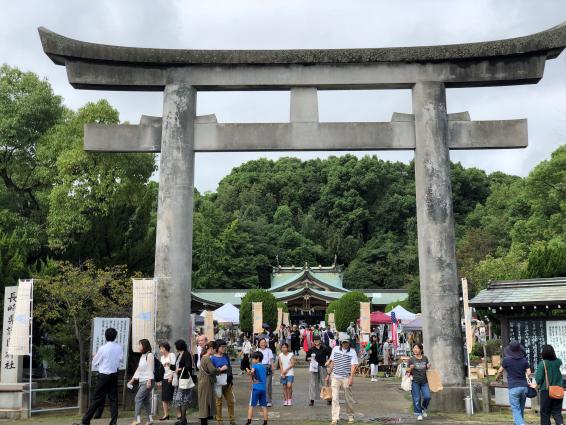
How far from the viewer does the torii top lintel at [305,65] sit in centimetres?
1350

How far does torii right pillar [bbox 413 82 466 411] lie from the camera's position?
1288cm

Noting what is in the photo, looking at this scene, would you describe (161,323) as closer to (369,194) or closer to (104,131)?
(104,131)

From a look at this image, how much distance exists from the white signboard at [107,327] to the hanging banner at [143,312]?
0.65 meters

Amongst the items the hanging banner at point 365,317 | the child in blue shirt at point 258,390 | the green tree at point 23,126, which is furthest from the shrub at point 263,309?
the child in blue shirt at point 258,390

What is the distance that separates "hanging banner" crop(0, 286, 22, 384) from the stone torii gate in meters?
3.35

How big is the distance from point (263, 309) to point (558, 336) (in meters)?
24.6

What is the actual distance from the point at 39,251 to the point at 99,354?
14.1 m

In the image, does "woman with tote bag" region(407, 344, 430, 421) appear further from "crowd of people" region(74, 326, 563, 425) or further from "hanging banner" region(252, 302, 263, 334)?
"hanging banner" region(252, 302, 263, 334)

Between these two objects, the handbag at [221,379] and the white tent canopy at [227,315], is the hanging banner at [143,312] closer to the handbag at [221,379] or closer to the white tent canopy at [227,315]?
the handbag at [221,379]

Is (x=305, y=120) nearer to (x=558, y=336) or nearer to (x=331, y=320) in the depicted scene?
(x=558, y=336)

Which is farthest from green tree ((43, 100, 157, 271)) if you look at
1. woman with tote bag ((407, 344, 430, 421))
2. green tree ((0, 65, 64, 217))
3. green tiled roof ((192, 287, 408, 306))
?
green tiled roof ((192, 287, 408, 306))

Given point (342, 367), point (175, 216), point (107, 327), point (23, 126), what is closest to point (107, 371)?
point (107, 327)

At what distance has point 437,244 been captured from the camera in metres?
13.2

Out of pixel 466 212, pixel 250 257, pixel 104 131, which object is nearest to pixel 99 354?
pixel 104 131
